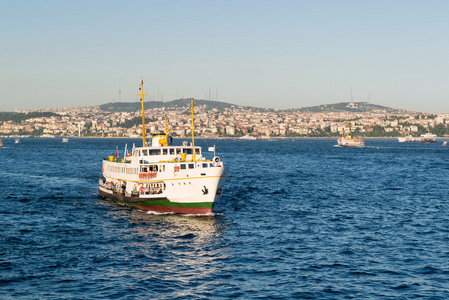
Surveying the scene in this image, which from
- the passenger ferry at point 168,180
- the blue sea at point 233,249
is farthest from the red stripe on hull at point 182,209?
the blue sea at point 233,249

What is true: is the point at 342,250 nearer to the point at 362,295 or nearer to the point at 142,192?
the point at 362,295

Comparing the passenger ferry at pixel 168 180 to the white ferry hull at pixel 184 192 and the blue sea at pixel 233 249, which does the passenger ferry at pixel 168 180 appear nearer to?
the white ferry hull at pixel 184 192

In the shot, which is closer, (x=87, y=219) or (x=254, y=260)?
(x=254, y=260)

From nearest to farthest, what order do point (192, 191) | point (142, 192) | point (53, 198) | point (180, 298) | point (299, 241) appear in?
point (180, 298)
point (299, 241)
point (192, 191)
point (142, 192)
point (53, 198)

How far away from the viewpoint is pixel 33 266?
30172mm

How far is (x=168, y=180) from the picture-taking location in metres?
46.1

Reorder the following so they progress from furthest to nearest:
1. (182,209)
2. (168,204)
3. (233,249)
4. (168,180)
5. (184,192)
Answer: (168,204), (168,180), (182,209), (184,192), (233,249)

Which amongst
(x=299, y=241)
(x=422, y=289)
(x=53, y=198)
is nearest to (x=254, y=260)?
(x=299, y=241)

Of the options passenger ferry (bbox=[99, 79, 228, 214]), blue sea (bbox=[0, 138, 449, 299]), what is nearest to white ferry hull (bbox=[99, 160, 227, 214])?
passenger ferry (bbox=[99, 79, 228, 214])

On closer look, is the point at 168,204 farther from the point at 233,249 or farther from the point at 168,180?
the point at 233,249

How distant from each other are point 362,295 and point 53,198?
4333 centimetres

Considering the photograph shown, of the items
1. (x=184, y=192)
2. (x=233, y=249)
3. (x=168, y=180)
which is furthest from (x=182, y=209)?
(x=233, y=249)

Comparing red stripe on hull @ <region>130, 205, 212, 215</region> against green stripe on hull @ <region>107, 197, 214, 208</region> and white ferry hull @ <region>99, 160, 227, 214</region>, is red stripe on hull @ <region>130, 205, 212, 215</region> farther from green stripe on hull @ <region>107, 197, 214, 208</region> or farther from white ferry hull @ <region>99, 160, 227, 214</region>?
green stripe on hull @ <region>107, 197, 214, 208</region>

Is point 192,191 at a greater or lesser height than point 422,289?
greater
